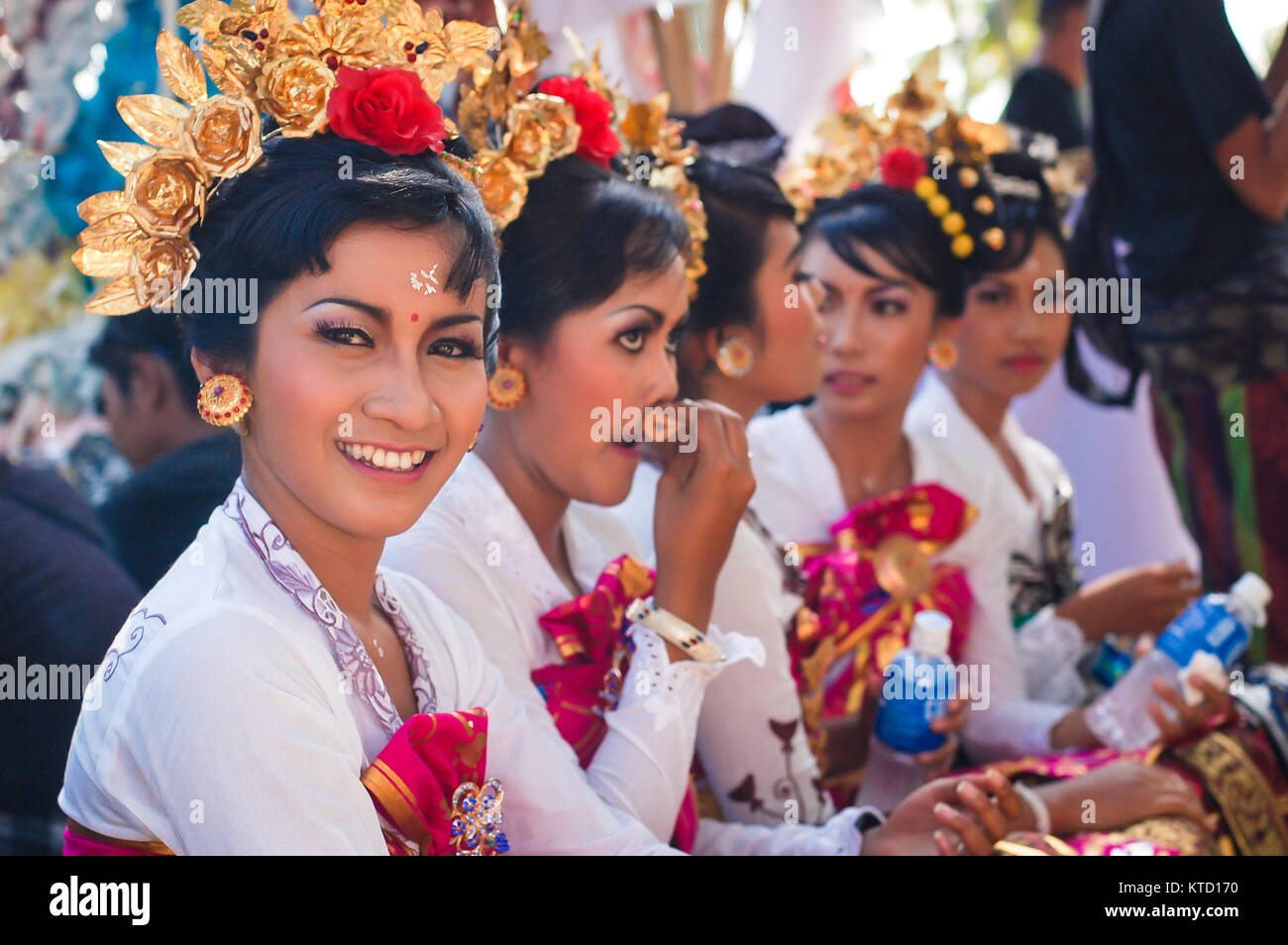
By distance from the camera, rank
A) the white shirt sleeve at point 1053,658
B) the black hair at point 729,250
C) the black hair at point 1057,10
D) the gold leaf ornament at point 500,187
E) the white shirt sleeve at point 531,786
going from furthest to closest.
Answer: the black hair at point 1057,10 < the white shirt sleeve at point 1053,658 < the black hair at point 729,250 < the gold leaf ornament at point 500,187 < the white shirt sleeve at point 531,786

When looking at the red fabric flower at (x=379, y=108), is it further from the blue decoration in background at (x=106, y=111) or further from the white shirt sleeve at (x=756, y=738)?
the blue decoration in background at (x=106, y=111)

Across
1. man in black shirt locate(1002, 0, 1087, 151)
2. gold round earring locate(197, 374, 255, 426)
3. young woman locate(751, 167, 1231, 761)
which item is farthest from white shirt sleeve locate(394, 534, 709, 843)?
man in black shirt locate(1002, 0, 1087, 151)

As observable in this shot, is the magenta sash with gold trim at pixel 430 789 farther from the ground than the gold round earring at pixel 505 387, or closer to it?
closer to it

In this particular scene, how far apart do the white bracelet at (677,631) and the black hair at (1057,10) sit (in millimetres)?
3297

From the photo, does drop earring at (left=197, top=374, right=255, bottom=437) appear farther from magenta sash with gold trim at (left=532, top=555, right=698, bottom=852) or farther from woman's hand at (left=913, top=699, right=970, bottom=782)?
woman's hand at (left=913, top=699, right=970, bottom=782)

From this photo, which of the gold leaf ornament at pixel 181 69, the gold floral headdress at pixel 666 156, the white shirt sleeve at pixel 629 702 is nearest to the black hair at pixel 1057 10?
the gold floral headdress at pixel 666 156

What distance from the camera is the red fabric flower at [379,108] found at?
1.25 meters

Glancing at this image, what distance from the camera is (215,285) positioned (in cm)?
125

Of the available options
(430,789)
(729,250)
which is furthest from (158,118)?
(729,250)

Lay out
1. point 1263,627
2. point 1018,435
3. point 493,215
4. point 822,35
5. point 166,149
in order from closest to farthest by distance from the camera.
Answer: point 166,149 < point 493,215 < point 1263,627 < point 1018,435 < point 822,35

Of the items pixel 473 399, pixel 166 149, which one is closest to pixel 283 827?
pixel 473 399

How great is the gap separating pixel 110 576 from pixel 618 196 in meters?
0.94

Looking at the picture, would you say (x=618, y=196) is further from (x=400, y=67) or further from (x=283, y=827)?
(x=283, y=827)

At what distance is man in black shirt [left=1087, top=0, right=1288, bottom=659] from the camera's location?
263 cm
